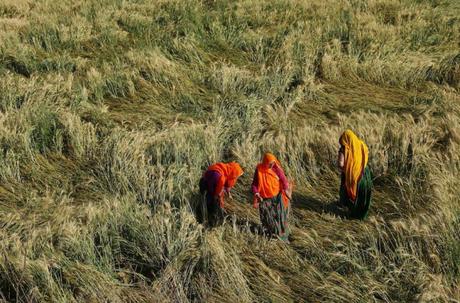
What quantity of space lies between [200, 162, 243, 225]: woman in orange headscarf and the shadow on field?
766 mm

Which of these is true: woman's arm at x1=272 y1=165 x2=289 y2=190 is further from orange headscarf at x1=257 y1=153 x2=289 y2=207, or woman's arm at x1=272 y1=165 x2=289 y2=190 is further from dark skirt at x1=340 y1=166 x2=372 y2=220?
dark skirt at x1=340 y1=166 x2=372 y2=220

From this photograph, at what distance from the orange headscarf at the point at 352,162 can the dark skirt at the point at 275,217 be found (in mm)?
693

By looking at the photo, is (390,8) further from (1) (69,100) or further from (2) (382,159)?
(1) (69,100)

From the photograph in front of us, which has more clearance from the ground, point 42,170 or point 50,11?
point 50,11

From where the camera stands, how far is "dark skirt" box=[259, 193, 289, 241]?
475cm

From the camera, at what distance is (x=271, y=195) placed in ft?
16.0

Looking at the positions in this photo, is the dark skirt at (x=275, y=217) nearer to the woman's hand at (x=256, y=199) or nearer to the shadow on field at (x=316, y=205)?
the woman's hand at (x=256, y=199)

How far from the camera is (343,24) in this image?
33.6 ft

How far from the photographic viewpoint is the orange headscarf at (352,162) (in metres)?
5.04

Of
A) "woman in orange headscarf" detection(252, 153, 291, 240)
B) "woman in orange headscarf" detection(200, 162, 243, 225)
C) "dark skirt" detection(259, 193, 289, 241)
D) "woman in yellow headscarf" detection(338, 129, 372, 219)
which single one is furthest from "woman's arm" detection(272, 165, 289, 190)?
"woman in yellow headscarf" detection(338, 129, 372, 219)

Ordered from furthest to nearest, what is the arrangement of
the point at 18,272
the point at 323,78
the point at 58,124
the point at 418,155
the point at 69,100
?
the point at 323,78 < the point at 69,100 < the point at 58,124 < the point at 418,155 < the point at 18,272

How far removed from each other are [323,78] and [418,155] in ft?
10.5

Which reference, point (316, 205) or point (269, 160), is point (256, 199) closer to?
point (269, 160)

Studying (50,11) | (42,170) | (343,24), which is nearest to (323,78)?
(343,24)
